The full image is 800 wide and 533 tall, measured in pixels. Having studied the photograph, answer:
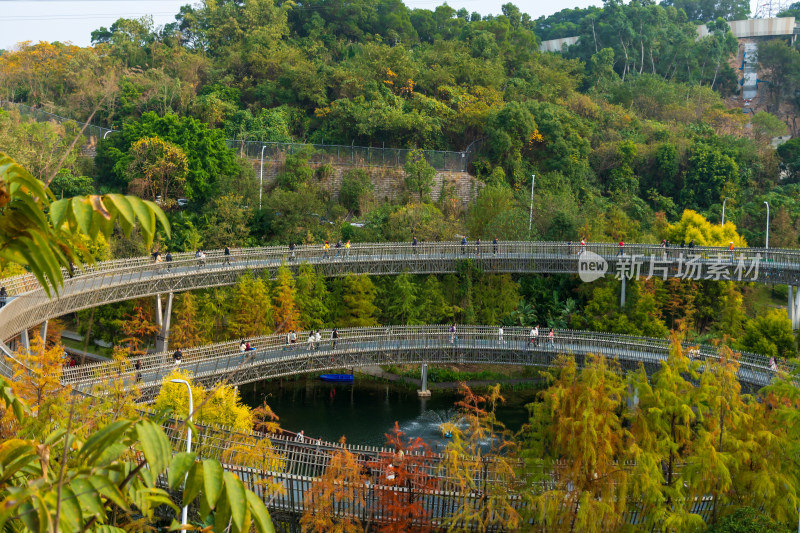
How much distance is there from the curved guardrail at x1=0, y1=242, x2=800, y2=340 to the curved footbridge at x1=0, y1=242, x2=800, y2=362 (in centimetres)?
5

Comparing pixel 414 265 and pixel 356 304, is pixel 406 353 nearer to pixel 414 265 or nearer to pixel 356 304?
pixel 356 304

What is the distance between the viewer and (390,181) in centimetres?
6312

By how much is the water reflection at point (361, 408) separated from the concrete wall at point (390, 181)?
20.0 m

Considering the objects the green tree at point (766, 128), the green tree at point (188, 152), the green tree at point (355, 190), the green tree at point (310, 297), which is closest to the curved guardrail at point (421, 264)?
the green tree at point (310, 297)

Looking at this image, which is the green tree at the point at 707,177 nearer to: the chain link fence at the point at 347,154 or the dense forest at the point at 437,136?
the dense forest at the point at 437,136

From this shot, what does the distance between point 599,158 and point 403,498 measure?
50661mm

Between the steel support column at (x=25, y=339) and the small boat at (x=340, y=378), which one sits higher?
the steel support column at (x=25, y=339)

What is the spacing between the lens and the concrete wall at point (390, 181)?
61.7m

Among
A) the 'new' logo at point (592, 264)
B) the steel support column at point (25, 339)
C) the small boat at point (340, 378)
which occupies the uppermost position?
the 'new' logo at point (592, 264)

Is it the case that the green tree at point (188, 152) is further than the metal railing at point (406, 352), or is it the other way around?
the green tree at point (188, 152)

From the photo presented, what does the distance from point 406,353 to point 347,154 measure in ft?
85.4

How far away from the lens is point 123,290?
37969 millimetres

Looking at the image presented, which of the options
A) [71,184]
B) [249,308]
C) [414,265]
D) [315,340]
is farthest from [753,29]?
Answer: [315,340]

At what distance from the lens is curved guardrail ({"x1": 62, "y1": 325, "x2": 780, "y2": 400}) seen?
3438 centimetres
